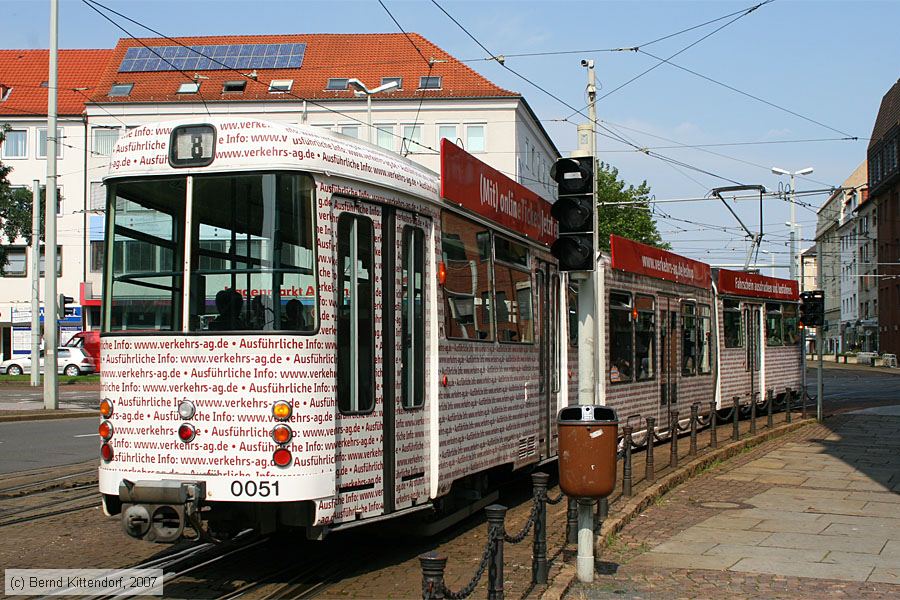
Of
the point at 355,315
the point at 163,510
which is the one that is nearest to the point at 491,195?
the point at 355,315

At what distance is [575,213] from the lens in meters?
8.04

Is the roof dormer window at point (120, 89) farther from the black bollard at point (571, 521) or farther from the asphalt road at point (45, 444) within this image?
the black bollard at point (571, 521)

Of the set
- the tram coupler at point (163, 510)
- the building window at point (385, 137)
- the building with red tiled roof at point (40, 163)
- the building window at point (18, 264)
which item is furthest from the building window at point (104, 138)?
the tram coupler at point (163, 510)

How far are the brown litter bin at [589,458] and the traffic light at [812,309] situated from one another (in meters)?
18.5

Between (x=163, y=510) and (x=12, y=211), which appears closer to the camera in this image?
(x=163, y=510)

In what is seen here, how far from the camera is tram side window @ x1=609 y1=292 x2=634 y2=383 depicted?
51.8 ft

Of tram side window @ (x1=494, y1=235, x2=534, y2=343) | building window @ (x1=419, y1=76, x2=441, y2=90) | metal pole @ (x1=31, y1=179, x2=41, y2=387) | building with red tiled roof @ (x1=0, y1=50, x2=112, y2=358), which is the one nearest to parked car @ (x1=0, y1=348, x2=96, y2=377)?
building with red tiled roof @ (x1=0, y1=50, x2=112, y2=358)

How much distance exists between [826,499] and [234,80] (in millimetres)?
47602

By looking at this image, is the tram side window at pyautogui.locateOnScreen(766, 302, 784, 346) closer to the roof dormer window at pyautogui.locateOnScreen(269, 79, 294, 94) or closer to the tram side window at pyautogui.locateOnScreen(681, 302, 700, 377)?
the tram side window at pyautogui.locateOnScreen(681, 302, 700, 377)

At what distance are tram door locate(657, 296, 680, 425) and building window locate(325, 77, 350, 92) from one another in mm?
39736

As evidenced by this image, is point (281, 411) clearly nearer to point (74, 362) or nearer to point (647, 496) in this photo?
point (647, 496)

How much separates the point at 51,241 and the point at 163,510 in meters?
20.2

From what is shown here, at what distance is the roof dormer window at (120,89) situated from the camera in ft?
184

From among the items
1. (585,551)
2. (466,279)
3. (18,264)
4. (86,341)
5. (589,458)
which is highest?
(18,264)
